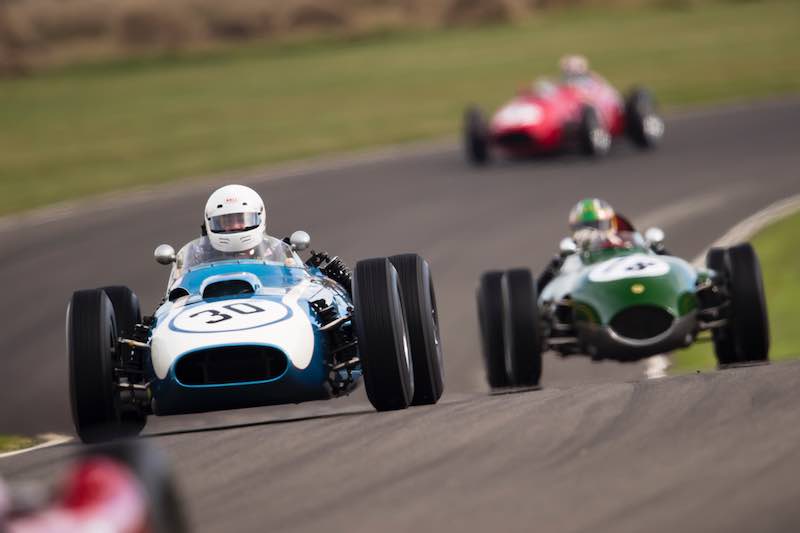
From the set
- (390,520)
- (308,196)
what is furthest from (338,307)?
(308,196)

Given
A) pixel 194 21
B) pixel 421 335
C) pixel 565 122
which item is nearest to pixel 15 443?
pixel 421 335

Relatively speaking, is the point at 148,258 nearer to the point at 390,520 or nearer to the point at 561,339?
the point at 561,339

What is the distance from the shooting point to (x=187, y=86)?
145ft

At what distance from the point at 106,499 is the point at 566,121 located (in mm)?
22696

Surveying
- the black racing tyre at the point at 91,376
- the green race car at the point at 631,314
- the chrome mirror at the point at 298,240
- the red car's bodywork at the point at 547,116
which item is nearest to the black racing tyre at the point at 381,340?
the black racing tyre at the point at 91,376

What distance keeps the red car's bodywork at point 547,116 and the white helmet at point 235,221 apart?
52.8ft

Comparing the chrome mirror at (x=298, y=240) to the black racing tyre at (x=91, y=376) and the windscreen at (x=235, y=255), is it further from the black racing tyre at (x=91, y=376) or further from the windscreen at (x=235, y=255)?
the black racing tyre at (x=91, y=376)

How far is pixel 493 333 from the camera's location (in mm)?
13656

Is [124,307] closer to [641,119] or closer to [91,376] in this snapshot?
[91,376]

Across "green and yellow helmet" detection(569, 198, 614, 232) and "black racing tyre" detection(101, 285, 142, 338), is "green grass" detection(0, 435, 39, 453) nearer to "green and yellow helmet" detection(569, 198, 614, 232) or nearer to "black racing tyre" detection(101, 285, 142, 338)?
"black racing tyre" detection(101, 285, 142, 338)

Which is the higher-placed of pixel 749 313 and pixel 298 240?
pixel 298 240

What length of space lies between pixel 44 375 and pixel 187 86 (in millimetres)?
29483

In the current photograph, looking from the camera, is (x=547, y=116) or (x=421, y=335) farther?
(x=547, y=116)

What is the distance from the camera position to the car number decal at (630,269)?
1302 cm
